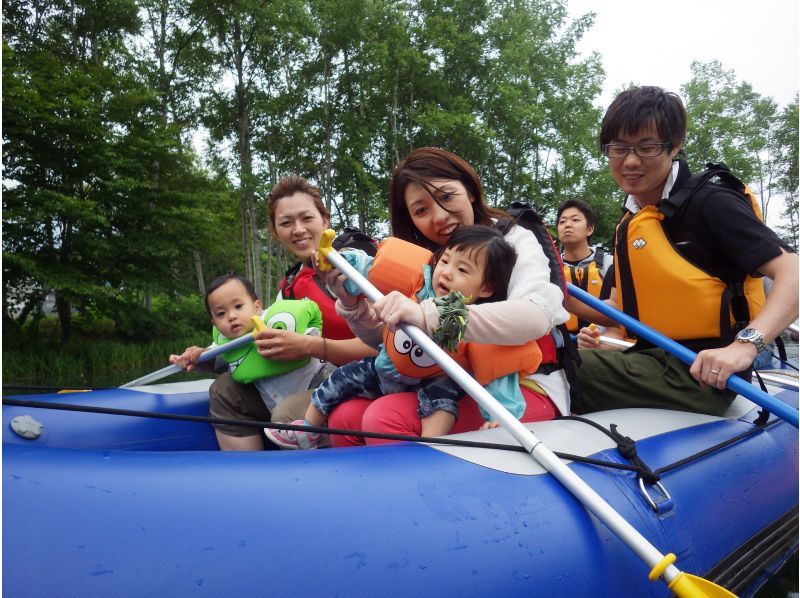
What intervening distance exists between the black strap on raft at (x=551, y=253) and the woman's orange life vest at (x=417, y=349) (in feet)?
0.79

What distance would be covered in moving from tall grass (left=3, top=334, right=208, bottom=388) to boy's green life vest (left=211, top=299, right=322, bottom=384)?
19.6ft

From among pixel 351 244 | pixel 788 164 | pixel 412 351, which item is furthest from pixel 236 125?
pixel 788 164

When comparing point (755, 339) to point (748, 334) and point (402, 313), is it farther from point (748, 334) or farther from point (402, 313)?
point (402, 313)

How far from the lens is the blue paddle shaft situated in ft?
5.29

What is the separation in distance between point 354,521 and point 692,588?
0.68m

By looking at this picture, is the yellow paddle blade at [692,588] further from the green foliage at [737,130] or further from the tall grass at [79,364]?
the green foliage at [737,130]

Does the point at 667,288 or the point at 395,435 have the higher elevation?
the point at 667,288

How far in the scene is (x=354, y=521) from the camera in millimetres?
1052

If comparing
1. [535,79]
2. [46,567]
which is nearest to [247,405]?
[46,567]

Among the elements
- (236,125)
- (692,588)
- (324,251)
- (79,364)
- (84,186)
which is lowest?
(692,588)

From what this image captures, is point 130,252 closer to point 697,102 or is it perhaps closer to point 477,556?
point 477,556

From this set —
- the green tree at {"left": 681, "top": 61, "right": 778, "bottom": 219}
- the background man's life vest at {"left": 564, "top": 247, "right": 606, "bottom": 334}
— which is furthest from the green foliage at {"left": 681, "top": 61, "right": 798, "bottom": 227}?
the background man's life vest at {"left": 564, "top": 247, "right": 606, "bottom": 334}

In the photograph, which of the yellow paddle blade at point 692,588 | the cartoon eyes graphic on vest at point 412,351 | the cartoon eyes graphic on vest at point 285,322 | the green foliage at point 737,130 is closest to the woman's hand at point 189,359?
the cartoon eyes graphic on vest at point 285,322

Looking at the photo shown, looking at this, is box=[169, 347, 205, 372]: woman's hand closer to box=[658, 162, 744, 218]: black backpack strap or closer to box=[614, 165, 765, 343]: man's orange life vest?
box=[614, 165, 765, 343]: man's orange life vest
